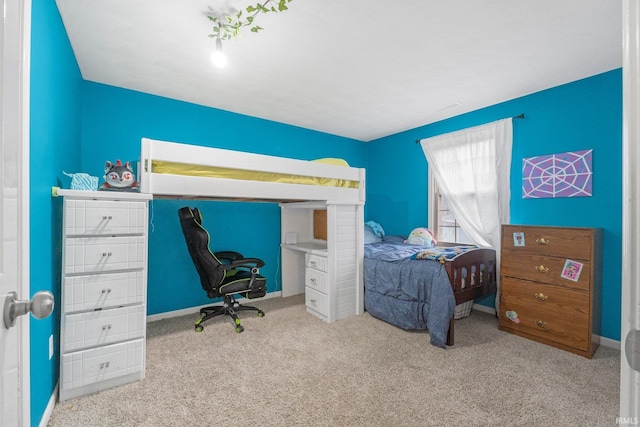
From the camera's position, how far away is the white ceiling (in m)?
1.77

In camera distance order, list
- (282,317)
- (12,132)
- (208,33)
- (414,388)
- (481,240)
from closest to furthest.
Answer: (12,132) → (414,388) → (208,33) → (282,317) → (481,240)

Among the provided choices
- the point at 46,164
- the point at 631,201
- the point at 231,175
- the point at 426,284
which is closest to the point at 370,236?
the point at 426,284

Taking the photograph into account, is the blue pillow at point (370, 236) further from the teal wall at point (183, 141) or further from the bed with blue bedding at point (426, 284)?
the teal wall at point (183, 141)

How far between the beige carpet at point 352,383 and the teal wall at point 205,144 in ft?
1.74

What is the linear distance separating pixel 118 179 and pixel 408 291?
2.47 meters

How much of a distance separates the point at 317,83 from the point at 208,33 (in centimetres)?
106

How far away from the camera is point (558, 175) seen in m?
2.78

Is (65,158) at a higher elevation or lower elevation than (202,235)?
higher

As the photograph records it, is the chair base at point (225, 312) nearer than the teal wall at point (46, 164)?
No

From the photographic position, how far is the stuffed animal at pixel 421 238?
11.8 feet

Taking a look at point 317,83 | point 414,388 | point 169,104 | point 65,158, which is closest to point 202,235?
point 65,158

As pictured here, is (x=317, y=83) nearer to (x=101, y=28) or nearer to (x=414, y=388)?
(x=101, y=28)

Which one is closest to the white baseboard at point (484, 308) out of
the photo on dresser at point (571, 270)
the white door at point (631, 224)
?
the photo on dresser at point (571, 270)

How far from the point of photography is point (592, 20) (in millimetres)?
1839
